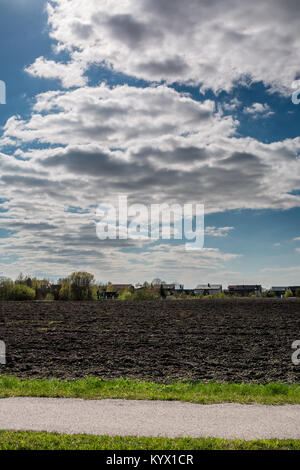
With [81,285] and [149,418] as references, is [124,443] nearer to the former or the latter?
[149,418]

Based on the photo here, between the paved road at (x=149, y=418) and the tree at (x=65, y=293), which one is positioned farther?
the tree at (x=65, y=293)

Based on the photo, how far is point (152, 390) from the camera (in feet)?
36.9

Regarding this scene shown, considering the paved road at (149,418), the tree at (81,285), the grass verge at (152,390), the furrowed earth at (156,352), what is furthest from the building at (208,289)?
the paved road at (149,418)

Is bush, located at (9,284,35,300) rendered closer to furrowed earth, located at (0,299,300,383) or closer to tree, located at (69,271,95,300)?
tree, located at (69,271,95,300)

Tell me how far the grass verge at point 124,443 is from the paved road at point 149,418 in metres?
0.35

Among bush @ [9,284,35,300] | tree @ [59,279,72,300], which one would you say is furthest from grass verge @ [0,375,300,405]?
tree @ [59,279,72,300]

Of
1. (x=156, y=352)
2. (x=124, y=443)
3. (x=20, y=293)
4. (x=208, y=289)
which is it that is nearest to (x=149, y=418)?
(x=124, y=443)

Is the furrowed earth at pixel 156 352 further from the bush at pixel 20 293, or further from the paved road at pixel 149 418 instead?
the bush at pixel 20 293

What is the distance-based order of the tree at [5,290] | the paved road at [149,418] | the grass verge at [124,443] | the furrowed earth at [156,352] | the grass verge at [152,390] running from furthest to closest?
the tree at [5,290]
the furrowed earth at [156,352]
the grass verge at [152,390]
the paved road at [149,418]
the grass verge at [124,443]

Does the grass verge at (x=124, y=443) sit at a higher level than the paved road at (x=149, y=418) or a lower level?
higher

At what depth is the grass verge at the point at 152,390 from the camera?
10.4 metres

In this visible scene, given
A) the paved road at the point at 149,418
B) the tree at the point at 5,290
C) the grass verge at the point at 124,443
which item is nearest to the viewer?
the grass verge at the point at 124,443

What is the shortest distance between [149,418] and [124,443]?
1.63m
